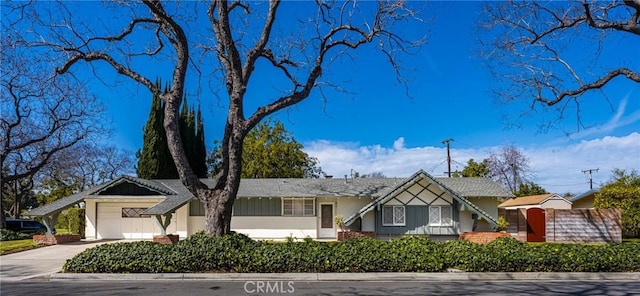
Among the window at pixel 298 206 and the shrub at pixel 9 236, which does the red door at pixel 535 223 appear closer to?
the window at pixel 298 206

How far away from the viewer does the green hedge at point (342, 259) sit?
12664 millimetres

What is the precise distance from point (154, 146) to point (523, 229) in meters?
26.8

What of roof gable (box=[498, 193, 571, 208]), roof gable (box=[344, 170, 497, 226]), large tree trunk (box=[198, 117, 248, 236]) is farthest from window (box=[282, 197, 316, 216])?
roof gable (box=[498, 193, 571, 208])

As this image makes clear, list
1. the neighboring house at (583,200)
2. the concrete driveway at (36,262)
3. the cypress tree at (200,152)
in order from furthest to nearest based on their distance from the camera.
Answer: the cypress tree at (200,152), the neighboring house at (583,200), the concrete driveway at (36,262)

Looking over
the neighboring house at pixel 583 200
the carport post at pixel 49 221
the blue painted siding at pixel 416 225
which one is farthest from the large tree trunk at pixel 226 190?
the neighboring house at pixel 583 200

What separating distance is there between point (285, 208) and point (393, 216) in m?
6.01

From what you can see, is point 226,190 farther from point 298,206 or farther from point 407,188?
point 298,206

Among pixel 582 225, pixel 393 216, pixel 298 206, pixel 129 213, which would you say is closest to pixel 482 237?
pixel 393 216

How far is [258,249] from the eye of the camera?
521 inches

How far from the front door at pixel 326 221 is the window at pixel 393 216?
131 inches

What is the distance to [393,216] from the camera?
24750 mm

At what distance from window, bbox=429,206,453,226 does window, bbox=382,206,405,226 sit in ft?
4.72

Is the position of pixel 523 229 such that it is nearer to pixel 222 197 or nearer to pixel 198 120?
Result: pixel 222 197

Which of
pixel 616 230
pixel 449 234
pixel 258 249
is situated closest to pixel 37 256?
pixel 258 249
